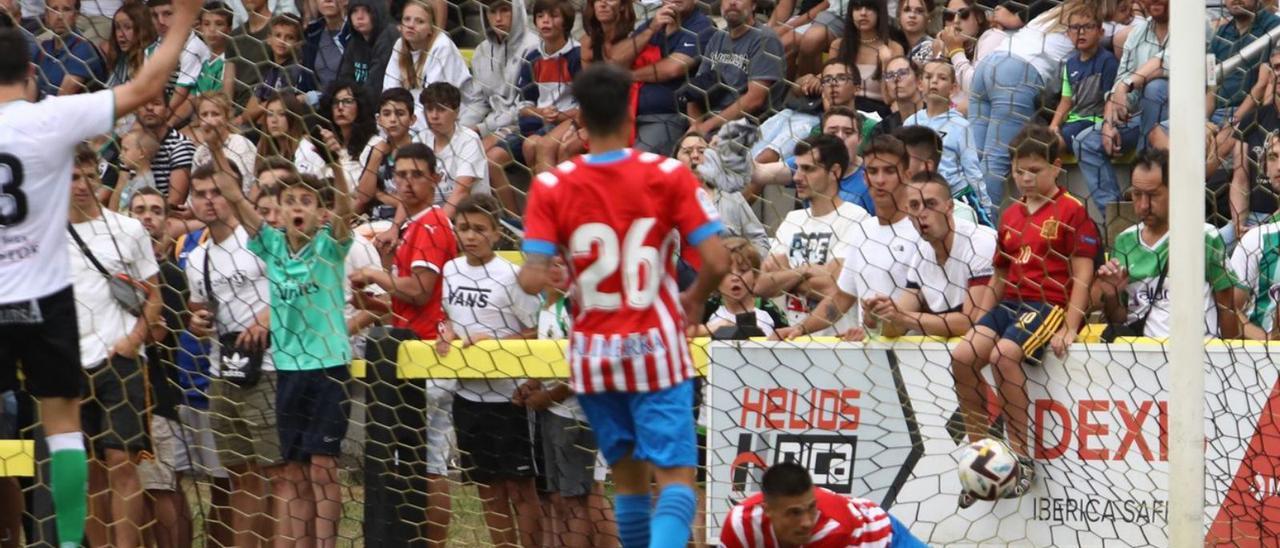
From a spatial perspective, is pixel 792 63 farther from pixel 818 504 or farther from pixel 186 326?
pixel 186 326

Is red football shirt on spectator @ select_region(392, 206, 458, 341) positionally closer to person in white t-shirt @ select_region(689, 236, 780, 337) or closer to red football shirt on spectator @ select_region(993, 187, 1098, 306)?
person in white t-shirt @ select_region(689, 236, 780, 337)

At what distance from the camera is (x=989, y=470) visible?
20.1 feet

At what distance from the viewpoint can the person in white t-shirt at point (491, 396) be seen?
6805 millimetres

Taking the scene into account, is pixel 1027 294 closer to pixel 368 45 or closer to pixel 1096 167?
pixel 1096 167

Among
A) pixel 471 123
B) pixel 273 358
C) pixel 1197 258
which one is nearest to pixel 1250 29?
pixel 1197 258

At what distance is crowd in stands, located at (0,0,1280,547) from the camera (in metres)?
6.55

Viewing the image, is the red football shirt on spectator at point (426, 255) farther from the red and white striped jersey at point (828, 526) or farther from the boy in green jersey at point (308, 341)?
the red and white striped jersey at point (828, 526)

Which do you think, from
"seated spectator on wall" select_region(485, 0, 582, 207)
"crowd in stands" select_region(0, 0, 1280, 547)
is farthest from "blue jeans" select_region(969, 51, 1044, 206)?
"seated spectator on wall" select_region(485, 0, 582, 207)

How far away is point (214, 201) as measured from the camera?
Result: 23.4ft

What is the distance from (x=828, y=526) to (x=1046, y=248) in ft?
4.03

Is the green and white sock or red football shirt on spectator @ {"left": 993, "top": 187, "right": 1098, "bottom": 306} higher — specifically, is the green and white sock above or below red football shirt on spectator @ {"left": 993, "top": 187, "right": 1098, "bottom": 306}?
below

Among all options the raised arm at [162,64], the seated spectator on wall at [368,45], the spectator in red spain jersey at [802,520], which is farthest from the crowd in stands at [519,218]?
the raised arm at [162,64]

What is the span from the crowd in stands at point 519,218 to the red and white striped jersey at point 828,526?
25.4 inches

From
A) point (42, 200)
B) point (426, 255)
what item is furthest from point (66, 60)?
point (42, 200)
